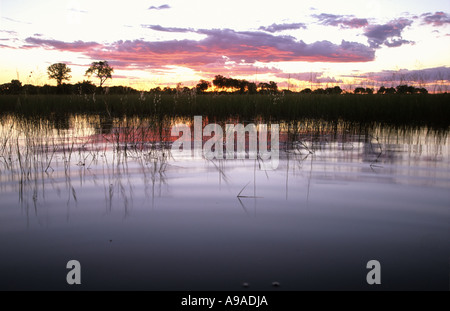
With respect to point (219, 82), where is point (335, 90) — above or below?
below

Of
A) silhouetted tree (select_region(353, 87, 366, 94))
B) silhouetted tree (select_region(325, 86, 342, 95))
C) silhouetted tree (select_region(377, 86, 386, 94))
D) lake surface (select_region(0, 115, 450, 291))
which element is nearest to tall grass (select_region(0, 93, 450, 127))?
silhouetted tree (select_region(377, 86, 386, 94))

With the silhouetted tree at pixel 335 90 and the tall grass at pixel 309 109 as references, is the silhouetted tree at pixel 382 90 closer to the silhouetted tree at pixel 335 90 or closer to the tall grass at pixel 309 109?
the silhouetted tree at pixel 335 90

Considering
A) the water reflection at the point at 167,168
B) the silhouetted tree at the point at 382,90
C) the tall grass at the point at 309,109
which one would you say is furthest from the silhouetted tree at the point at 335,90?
the water reflection at the point at 167,168

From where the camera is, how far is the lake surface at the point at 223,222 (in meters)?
1.69

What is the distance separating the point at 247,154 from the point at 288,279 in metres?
3.16

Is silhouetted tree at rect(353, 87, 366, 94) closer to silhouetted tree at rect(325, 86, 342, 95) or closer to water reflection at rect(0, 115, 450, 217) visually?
silhouetted tree at rect(325, 86, 342, 95)

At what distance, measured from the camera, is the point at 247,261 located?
5.93 feet

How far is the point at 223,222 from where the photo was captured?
2.33m

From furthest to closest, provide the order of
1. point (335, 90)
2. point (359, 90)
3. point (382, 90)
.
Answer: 1. point (335, 90)
2. point (359, 90)
3. point (382, 90)

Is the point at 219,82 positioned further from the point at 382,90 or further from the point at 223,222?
the point at 223,222

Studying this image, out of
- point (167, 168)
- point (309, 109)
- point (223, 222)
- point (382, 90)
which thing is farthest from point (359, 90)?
point (223, 222)

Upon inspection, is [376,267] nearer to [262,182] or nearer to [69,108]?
[262,182]

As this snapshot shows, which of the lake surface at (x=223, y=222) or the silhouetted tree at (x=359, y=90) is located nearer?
the lake surface at (x=223, y=222)
